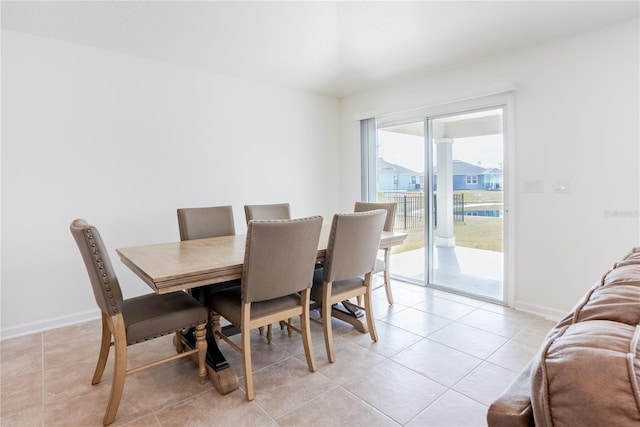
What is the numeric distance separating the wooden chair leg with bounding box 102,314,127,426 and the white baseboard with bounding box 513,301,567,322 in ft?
10.6

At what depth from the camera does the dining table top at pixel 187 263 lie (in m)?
1.70

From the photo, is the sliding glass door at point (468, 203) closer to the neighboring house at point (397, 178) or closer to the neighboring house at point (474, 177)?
the neighboring house at point (474, 177)

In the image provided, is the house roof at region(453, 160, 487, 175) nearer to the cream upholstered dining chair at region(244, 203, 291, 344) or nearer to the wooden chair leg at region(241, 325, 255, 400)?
the cream upholstered dining chair at region(244, 203, 291, 344)

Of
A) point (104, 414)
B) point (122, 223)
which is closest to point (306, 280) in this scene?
point (104, 414)

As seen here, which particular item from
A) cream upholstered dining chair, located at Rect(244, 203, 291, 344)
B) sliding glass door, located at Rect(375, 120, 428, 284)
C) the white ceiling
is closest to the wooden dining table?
cream upholstered dining chair, located at Rect(244, 203, 291, 344)

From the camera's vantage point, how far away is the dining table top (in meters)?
1.70

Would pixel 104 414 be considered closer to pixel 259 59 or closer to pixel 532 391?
pixel 532 391

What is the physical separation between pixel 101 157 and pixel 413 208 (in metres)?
3.35

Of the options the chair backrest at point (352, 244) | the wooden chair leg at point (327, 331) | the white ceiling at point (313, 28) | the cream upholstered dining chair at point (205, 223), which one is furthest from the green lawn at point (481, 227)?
the cream upholstered dining chair at point (205, 223)

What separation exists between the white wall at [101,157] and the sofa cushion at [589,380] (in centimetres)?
348

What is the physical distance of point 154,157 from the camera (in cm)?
339

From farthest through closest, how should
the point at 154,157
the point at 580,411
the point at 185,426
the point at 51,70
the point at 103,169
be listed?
the point at 154,157
the point at 103,169
the point at 51,70
the point at 185,426
the point at 580,411

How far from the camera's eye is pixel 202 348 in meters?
2.03

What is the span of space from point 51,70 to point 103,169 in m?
0.87
